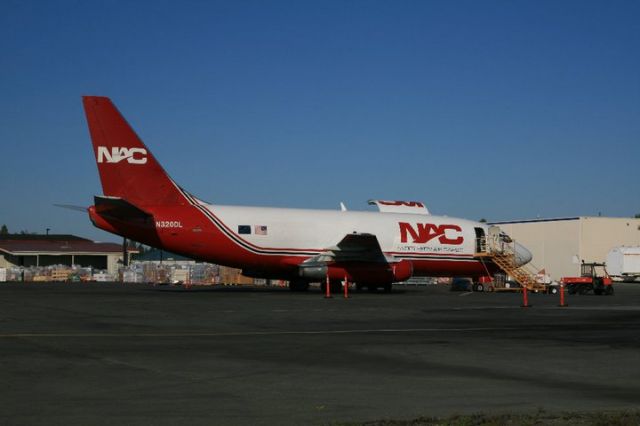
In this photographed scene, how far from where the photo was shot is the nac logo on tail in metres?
35.7

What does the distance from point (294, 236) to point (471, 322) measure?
1857cm

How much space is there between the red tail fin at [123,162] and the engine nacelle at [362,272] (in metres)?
7.11

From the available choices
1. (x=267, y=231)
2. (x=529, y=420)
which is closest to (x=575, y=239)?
(x=267, y=231)

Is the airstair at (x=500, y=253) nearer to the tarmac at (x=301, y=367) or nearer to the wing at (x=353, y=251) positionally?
the wing at (x=353, y=251)

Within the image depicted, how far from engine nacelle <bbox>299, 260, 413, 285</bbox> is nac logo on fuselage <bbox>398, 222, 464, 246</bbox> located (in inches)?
57.4

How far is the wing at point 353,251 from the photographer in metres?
38.7

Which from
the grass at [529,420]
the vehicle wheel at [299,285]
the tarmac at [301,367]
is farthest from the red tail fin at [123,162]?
the grass at [529,420]

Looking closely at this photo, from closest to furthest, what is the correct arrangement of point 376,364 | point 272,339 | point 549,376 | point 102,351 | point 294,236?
point 549,376 → point 376,364 → point 102,351 → point 272,339 → point 294,236

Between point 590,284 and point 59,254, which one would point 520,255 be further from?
point 59,254

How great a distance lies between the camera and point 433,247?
4234 centimetres

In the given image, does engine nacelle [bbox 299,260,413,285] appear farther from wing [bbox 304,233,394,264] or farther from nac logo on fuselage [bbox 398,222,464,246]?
nac logo on fuselage [bbox 398,222,464,246]

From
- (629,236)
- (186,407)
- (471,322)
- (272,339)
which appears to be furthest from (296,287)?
(629,236)

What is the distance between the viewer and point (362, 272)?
129ft

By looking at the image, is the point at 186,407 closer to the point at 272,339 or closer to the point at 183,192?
the point at 272,339
